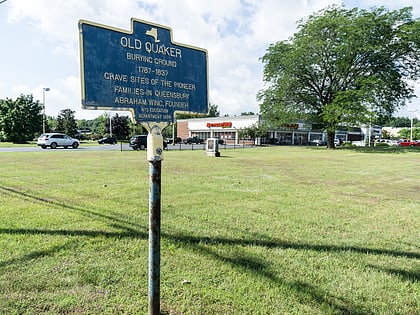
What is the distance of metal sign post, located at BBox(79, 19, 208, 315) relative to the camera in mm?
2537

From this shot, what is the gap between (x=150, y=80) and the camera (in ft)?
9.84

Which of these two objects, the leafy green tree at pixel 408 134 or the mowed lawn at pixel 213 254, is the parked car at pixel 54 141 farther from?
the leafy green tree at pixel 408 134

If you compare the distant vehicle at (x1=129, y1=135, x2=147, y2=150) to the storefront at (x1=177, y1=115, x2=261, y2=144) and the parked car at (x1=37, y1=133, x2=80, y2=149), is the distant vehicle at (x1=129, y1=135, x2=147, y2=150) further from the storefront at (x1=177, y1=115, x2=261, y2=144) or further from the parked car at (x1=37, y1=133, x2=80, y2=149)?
the storefront at (x1=177, y1=115, x2=261, y2=144)

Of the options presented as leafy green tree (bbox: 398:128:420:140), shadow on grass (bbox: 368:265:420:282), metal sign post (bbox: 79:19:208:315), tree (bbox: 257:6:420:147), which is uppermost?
tree (bbox: 257:6:420:147)

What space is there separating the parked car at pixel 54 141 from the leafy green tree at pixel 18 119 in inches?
739

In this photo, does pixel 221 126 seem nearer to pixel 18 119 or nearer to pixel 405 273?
pixel 18 119

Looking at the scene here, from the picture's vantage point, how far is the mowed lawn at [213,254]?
286 cm

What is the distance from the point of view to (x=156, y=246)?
254 centimetres

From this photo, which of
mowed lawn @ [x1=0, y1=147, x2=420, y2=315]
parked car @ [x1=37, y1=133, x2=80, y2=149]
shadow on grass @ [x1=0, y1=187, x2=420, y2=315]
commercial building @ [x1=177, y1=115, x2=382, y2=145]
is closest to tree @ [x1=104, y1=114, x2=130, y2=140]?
commercial building @ [x1=177, y1=115, x2=382, y2=145]

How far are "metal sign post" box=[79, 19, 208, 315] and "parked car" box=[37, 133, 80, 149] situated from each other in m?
32.6

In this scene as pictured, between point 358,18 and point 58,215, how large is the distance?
35948 mm

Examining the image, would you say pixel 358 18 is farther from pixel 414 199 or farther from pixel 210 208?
pixel 210 208

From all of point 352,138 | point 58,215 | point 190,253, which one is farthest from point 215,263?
point 352,138

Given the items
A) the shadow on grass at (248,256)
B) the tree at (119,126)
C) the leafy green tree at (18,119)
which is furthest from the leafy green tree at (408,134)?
the shadow on grass at (248,256)
